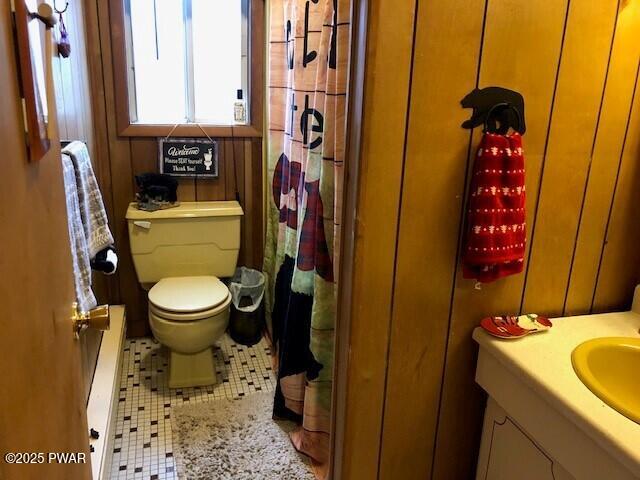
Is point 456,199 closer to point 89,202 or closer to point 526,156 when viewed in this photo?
point 526,156

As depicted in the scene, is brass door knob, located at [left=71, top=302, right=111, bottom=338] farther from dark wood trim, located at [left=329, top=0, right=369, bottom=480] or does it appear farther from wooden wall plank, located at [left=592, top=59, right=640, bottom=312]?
wooden wall plank, located at [left=592, top=59, right=640, bottom=312]

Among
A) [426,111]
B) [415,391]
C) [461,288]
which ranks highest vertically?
[426,111]

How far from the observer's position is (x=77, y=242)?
5.01 ft

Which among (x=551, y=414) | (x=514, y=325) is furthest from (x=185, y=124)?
(x=551, y=414)

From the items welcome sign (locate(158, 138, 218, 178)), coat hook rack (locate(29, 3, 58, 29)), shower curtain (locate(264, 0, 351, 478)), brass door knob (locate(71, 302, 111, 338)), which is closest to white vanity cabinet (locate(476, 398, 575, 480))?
shower curtain (locate(264, 0, 351, 478))

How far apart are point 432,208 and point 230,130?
67.0 inches

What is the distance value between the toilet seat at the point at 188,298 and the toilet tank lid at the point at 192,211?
12.9 inches

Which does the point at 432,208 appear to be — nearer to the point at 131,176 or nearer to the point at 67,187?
the point at 67,187

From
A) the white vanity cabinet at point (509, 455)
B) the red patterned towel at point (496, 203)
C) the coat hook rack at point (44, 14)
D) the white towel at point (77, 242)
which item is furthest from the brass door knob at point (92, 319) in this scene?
the white vanity cabinet at point (509, 455)

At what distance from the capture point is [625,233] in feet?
4.88

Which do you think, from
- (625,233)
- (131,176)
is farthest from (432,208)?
(131,176)

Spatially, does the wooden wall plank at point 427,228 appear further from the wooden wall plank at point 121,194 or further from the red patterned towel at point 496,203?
the wooden wall plank at point 121,194

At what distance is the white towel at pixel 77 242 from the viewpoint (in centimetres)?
148

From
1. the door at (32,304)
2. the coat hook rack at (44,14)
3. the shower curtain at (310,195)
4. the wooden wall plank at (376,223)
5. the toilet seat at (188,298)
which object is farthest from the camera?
the toilet seat at (188,298)
